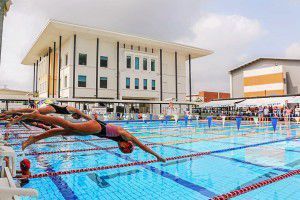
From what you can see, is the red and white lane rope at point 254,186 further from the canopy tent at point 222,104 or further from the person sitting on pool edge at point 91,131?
the canopy tent at point 222,104

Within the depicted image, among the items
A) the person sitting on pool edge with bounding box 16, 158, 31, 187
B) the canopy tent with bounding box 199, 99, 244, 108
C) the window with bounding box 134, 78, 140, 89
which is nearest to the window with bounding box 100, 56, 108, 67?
the window with bounding box 134, 78, 140, 89

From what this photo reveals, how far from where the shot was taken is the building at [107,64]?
27.2 m

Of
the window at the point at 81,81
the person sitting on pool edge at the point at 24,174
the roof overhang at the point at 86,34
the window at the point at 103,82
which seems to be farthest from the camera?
the window at the point at 103,82

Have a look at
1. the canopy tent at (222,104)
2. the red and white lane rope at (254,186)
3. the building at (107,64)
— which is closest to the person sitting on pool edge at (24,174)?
the red and white lane rope at (254,186)

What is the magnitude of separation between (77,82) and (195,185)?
80.4 feet

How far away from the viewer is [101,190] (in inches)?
170

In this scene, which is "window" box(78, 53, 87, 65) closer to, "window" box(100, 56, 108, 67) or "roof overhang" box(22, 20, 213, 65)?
"window" box(100, 56, 108, 67)

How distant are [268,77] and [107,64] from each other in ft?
71.7

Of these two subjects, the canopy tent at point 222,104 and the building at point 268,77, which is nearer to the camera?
the canopy tent at point 222,104

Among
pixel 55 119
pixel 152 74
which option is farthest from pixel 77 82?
pixel 55 119

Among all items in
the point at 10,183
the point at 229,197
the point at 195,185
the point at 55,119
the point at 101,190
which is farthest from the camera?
the point at 195,185

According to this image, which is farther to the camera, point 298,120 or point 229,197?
point 298,120

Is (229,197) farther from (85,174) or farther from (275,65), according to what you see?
(275,65)

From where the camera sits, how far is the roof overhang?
2563 centimetres
